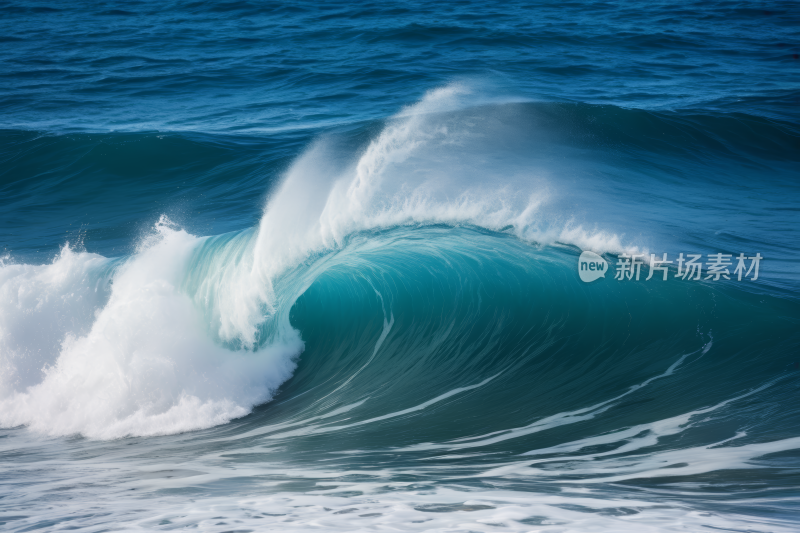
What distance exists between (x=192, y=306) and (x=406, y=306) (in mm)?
2655

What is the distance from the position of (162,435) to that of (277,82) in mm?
13856

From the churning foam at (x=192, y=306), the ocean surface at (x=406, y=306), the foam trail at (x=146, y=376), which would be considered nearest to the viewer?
the ocean surface at (x=406, y=306)

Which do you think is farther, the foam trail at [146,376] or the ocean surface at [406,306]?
the foam trail at [146,376]

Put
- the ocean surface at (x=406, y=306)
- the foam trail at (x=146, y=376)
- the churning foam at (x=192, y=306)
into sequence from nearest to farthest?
the ocean surface at (x=406, y=306), the foam trail at (x=146, y=376), the churning foam at (x=192, y=306)

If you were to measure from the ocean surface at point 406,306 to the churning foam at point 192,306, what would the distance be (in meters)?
0.04

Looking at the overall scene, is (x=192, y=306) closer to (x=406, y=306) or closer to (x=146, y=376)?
(x=146, y=376)

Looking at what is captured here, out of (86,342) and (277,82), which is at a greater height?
(277,82)

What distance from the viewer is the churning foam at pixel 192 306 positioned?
5938 mm

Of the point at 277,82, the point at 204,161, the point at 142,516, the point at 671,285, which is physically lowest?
the point at 142,516

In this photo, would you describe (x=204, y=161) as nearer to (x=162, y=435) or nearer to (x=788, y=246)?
(x=162, y=435)

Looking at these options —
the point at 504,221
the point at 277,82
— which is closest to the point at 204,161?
the point at 277,82

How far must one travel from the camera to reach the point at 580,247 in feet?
25.9

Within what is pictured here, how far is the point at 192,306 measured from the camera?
688cm

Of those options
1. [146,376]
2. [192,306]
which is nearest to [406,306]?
[192,306]
